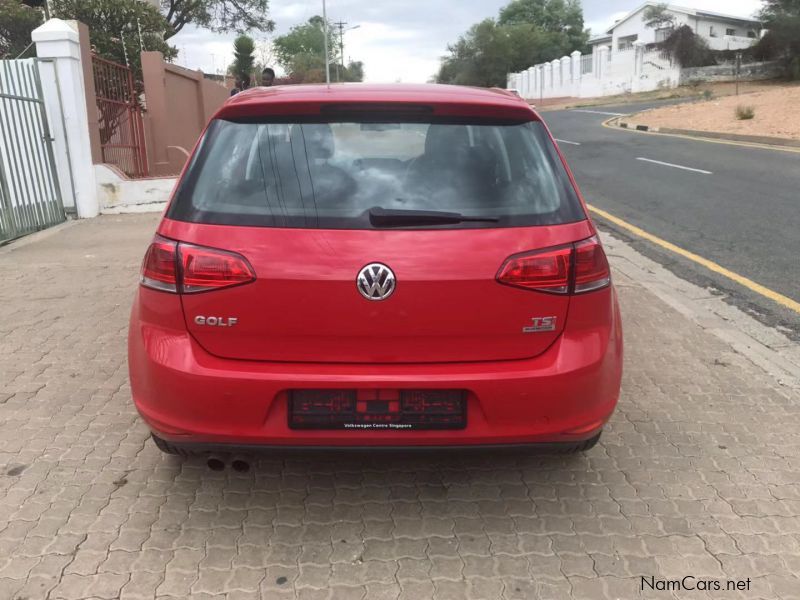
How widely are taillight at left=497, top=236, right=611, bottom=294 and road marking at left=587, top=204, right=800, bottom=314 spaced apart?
3.63 metres

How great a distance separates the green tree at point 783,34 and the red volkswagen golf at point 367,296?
152 ft

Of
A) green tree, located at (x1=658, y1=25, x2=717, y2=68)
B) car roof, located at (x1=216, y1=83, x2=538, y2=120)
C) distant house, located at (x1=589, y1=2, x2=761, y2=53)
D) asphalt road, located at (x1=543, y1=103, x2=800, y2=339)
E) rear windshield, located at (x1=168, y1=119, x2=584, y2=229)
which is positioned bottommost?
asphalt road, located at (x1=543, y1=103, x2=800, y2=339)

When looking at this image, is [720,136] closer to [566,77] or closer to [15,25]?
[15,25]

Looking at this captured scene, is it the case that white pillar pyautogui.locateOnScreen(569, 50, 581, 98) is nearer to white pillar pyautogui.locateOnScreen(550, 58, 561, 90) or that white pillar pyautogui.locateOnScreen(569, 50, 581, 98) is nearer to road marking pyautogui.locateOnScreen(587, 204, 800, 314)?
white pillar pyautogui.locateOnScreen(550, 58, 561, 90)

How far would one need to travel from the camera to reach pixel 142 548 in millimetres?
2697

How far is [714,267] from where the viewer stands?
677 centimetres

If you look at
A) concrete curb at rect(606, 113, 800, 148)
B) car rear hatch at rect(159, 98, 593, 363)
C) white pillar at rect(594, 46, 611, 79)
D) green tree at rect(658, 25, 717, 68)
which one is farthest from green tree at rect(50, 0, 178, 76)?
white pillar at rect(594, 46, 611, 79)

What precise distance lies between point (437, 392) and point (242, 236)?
0.88m

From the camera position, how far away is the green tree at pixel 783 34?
136ft

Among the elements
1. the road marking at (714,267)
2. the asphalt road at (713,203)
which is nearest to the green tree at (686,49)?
the asphalt road at (713,203)

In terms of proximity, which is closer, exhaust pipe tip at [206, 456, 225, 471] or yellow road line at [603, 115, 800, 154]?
exhaust pipe tip at [206, 456, 225, 471]

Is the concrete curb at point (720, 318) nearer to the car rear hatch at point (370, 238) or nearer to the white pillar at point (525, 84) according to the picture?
the car rear hatch at point (370, 238)

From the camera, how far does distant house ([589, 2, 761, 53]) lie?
5612 cm

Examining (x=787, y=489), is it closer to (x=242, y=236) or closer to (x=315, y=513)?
(x=315, y=513)
